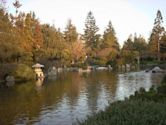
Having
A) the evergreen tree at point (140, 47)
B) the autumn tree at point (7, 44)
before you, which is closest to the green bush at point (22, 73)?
the autumn tree at point (7, 44)

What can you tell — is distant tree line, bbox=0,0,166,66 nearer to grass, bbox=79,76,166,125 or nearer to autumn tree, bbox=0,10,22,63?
autumn tree, bbox=0,10,22,63

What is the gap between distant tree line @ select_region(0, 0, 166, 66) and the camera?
132 feet

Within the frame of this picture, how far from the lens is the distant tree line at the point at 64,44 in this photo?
40.2 metres

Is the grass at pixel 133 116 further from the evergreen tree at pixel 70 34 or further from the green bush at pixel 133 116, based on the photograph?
the evergreen tree at pixel 70 34

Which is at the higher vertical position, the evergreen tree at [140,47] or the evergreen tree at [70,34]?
the evergreen tree at [70,34]

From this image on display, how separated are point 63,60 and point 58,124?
4696cm

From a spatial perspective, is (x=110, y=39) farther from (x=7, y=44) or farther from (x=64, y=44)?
(x=7, y=44)

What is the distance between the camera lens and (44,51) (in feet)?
165

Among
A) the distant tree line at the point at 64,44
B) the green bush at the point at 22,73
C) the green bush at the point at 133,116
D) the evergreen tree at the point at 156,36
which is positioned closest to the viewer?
the green bush at the point at 133,116

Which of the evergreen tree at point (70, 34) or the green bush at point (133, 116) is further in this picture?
the evergreen tree at point (70, 34)

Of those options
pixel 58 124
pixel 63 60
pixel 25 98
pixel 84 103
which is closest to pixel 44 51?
pixel 63 60

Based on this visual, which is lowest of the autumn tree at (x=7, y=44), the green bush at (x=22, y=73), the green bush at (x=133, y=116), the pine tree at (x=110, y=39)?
the green bush at (x=133, y=116)

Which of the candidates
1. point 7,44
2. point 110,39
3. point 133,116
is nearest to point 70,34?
point 110,39

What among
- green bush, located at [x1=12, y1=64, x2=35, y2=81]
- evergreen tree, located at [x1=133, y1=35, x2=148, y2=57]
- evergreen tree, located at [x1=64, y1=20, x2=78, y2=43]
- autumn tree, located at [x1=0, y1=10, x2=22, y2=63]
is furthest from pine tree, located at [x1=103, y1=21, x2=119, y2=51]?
green bush, located at [x1=12, y1=64, x2=35, y2=81]
